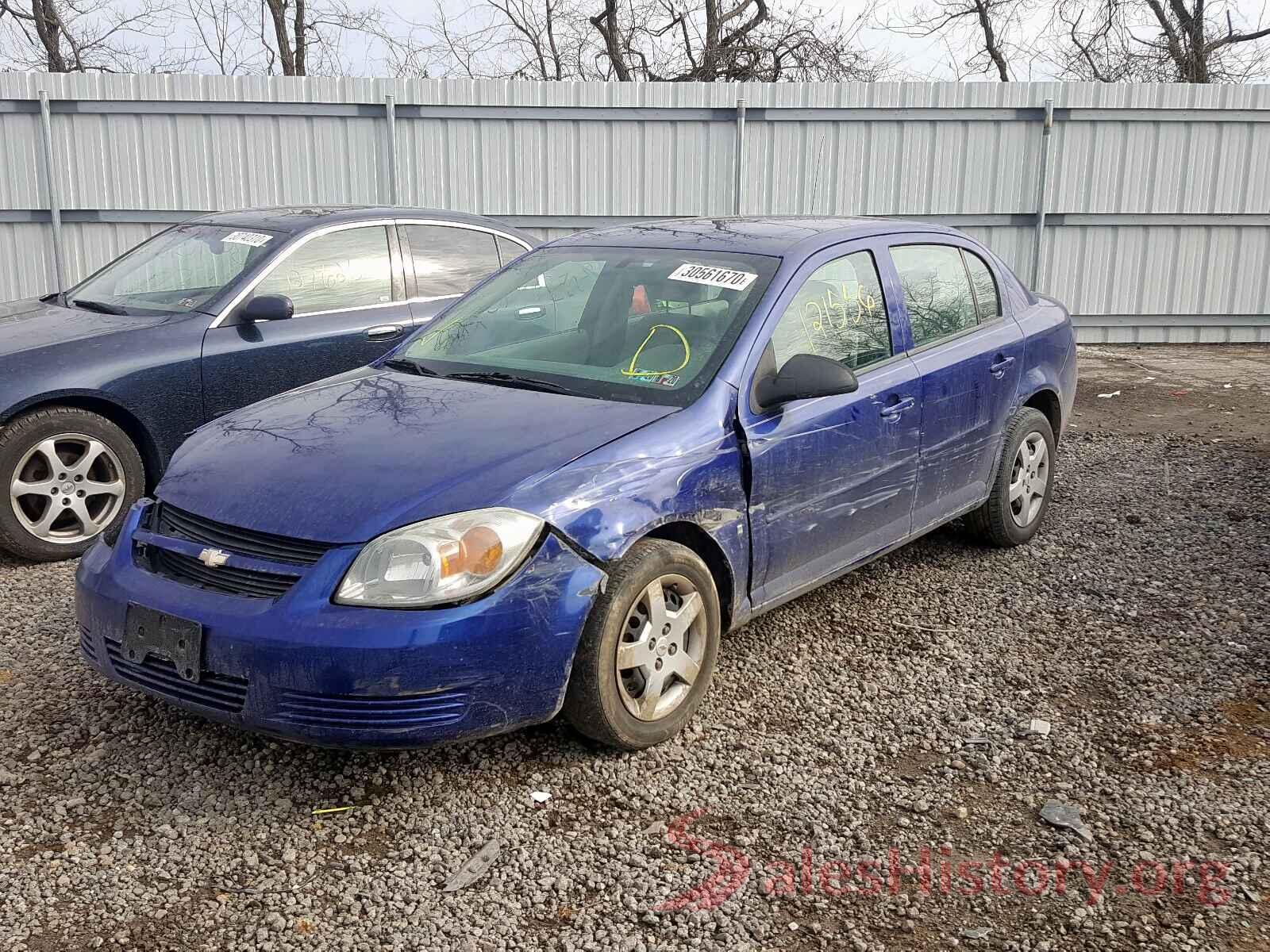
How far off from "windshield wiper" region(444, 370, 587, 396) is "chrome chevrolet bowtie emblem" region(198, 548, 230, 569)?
119 centimetres

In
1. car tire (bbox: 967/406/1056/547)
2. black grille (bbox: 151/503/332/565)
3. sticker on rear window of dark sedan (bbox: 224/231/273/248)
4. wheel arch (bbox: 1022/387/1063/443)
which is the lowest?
car tire (bbox: 967/406/1056/547)

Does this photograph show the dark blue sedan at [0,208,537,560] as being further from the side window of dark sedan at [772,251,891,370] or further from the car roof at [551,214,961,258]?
the side window of dark sedan at [772,251,891,370]

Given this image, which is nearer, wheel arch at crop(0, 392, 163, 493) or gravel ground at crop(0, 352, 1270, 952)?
gravel ground at crop(0, 352, 1270, 952)

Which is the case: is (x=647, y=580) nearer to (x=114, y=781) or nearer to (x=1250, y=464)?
(x=114, y=781)

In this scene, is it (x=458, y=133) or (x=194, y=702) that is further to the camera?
(x=458, y=133)

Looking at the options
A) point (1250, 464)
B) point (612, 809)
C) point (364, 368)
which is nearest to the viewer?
point (612, 809)

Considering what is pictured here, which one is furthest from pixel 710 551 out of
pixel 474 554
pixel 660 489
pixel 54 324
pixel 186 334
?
pixel 54 324

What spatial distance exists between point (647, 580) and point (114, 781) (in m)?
1.72

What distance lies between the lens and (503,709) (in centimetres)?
338

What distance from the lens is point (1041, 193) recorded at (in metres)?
13.0

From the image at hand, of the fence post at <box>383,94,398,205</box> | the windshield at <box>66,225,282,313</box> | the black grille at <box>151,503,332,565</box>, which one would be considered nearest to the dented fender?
the black grille at <box>151,503,332,565</box>

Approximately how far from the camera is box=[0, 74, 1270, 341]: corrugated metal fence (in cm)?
1204

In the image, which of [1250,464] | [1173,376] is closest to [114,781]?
[1250,464]

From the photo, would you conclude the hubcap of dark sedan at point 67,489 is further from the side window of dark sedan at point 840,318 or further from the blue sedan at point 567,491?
the side window of dark sedan at point 840,318
